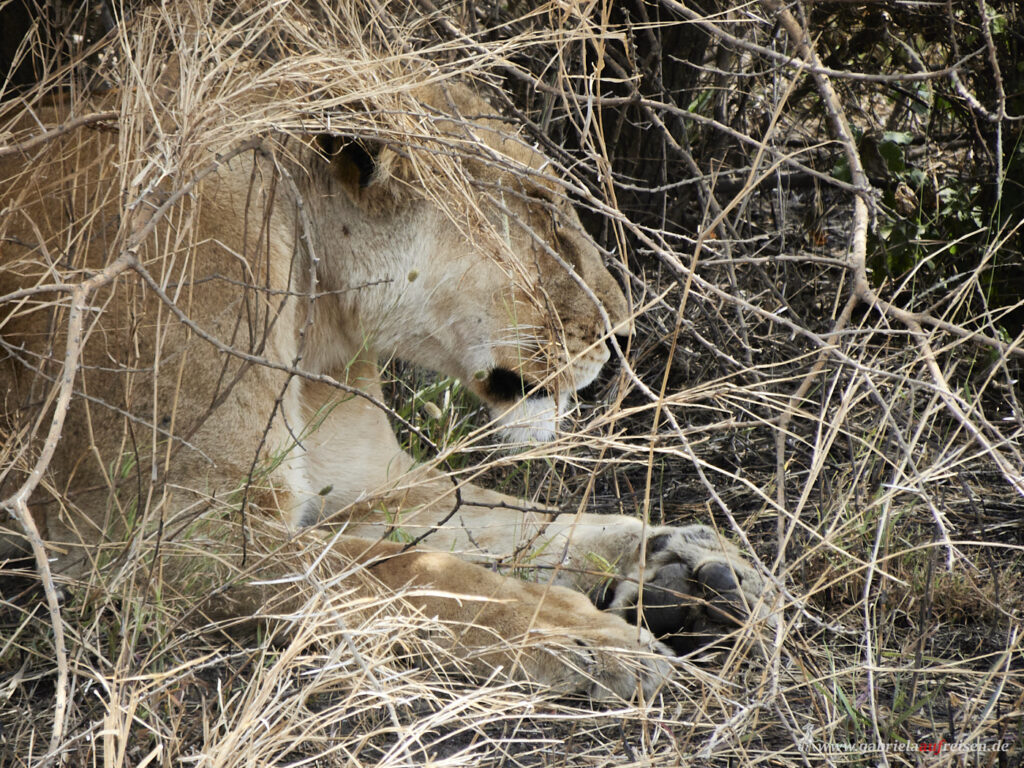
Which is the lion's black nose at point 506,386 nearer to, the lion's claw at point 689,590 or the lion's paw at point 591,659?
the lion's claw at point 689,590

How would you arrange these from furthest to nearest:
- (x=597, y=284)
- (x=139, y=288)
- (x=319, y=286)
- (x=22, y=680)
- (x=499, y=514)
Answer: (x=499, y=514) → (x=597, y=284) → (x=319, y=286) → (x=139, y=288) → (x=22, y=680)

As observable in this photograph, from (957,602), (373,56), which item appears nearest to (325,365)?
(373,56)

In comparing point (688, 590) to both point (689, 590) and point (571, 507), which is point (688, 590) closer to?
point (689, 590)

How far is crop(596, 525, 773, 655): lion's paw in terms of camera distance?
2000 mm

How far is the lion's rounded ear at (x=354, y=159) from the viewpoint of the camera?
2.19 meters

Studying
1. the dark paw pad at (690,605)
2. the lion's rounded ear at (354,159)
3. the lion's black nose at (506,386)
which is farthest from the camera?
the lion's black nose at (506,386)

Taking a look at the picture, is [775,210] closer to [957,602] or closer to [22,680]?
[957,602]

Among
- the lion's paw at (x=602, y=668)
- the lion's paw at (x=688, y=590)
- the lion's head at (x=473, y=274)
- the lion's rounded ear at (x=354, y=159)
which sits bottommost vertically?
the lion's paw at (x=688, y=590)

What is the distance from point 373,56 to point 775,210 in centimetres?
165

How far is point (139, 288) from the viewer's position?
206 centimetres

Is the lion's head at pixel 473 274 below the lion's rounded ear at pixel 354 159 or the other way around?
below

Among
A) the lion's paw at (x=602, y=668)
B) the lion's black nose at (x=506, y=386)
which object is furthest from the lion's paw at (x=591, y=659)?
the lion's black nose at (x=506, y=386)

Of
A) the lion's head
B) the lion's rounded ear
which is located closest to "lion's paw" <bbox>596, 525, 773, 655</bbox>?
the lion's head

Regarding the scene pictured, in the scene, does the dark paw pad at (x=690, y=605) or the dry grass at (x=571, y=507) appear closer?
the dry grass at (x=571, y=507)
